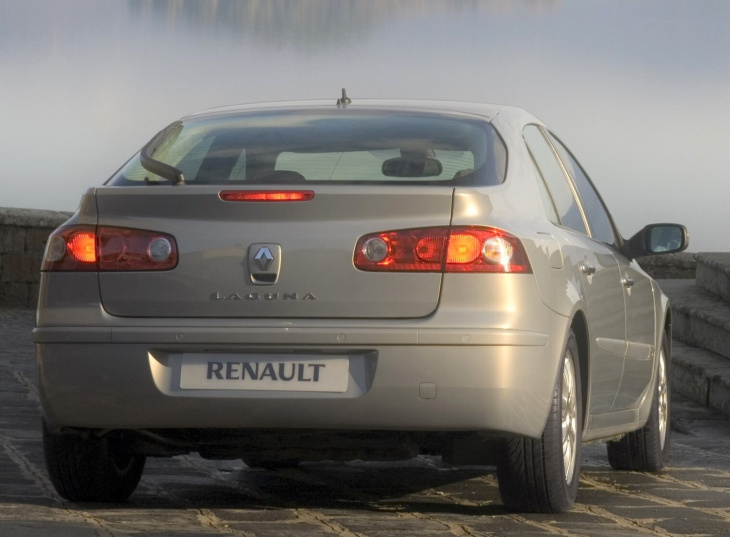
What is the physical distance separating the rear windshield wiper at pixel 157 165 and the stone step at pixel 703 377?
5892 mm

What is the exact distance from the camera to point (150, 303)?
551cm

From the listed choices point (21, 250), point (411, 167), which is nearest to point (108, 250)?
point (411, 167)

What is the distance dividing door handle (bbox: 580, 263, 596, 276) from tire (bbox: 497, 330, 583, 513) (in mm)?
343

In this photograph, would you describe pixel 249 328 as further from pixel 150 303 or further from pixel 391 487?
pixel 391 487

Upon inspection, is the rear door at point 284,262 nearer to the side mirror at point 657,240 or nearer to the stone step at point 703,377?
the side mirror at point 657,240

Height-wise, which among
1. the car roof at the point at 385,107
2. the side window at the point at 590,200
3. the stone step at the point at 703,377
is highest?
the car roof at the point at 385,107

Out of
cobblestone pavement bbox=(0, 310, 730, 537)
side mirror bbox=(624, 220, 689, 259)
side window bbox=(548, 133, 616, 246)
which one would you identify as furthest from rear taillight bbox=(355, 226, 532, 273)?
side mirror bbox=(624, 220, 689, 259)

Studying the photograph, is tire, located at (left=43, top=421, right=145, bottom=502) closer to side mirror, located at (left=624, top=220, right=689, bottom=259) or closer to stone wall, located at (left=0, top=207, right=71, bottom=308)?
side mirror, located at (left=624, top=220, right=689, bottom=259)

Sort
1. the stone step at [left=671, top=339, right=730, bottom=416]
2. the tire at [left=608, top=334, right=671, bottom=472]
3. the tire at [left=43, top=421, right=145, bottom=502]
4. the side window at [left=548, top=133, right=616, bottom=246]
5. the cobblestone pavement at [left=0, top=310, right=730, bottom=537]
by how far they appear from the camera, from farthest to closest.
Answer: the stone step at [left=671, top=339, right=730, bottom=416] → the tire at [left=608, top=334, right=671, bottom=472] → the side window at [left=548, top=133, right=616, bottom=246] → the tire at [left=43, top=421, right=145, bottom=502] → the cobblestone pavement at [left=0, top=310, right=730, bottom=537]

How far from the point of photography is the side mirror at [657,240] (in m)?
7.45

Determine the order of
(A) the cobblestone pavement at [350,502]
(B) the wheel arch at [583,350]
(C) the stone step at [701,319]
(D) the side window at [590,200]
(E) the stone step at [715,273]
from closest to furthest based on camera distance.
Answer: (A) the cobblestone pavement at [350,502], (B) the wheel arch at [583,350], (D) the side window at [590,200], (C) the stone step at [701,319], (E) the stone step at [715,273]

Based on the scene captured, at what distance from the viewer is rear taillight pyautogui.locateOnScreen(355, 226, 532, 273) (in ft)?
17.6

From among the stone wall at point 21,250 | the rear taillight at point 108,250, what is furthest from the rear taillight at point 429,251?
the stone wall at point 21,250

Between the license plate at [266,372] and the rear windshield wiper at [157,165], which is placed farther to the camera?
the rear windshield wiper at [157,165]
